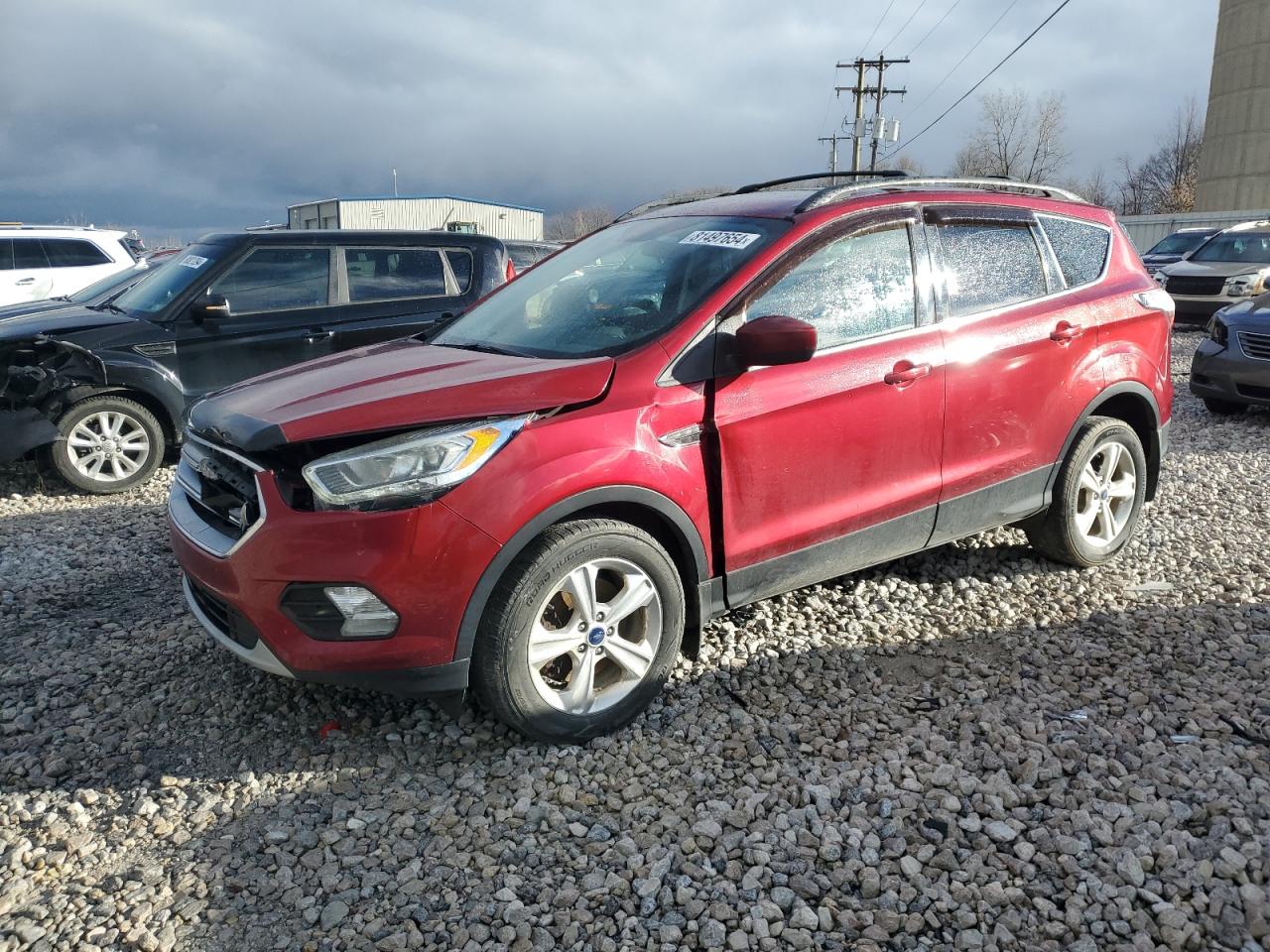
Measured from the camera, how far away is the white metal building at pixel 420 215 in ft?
139

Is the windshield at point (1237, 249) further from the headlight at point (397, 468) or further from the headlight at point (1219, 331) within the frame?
the headlight at point (397, 468)

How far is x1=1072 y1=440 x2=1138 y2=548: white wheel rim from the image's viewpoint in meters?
4.61

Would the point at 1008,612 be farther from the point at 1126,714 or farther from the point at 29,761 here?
the point at 29,761

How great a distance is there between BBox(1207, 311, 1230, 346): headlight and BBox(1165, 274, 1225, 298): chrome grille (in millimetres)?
6475

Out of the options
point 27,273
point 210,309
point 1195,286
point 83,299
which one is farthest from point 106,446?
point 1195,286

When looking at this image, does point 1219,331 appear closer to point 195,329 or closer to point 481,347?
point 481,347

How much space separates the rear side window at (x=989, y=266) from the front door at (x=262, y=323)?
15.4 ft

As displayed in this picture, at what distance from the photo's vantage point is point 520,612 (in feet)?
9.63

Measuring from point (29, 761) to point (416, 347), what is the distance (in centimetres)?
203

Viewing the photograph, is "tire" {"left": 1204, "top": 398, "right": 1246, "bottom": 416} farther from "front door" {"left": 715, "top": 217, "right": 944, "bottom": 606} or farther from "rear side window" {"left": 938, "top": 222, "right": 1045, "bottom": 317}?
"front door" {"left": 715, "top": 217, "right": 944, "bottom": 606}

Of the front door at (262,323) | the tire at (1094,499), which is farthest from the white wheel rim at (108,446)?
the tire at (1094,499)

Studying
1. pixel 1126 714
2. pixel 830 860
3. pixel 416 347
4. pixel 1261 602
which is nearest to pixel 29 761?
pixel 416 347

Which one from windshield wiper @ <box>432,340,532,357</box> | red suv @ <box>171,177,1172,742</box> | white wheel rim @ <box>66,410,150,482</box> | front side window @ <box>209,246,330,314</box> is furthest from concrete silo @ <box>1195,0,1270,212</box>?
windshield wiper @ <box>432,340,532,357</box>

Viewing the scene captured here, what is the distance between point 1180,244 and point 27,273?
70.5ft
